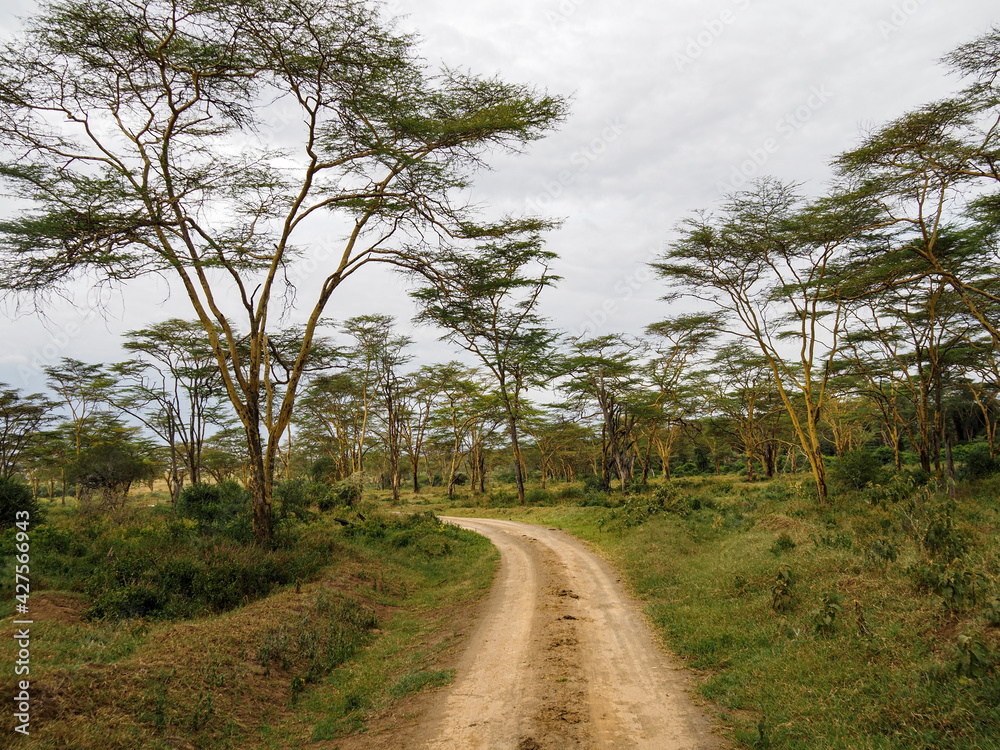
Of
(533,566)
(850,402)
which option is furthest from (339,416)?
(850,402)

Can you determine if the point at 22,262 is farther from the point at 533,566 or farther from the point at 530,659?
the point at 533,566

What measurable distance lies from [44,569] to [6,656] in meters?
3.40

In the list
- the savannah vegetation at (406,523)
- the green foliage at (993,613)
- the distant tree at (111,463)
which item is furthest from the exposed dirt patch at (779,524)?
the distant tree at (111,463)

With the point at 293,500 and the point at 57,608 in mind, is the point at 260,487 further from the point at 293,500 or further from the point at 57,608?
the point at 293,500

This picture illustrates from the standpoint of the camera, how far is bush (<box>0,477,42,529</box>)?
10118 mm

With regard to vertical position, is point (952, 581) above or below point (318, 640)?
above

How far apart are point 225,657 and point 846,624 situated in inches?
266

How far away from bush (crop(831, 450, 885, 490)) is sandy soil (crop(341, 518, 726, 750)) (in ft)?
32.4

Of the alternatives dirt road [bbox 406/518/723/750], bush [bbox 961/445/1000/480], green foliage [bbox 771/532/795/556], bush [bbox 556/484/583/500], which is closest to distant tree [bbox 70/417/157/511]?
bush [bbox 556/484/583/500]

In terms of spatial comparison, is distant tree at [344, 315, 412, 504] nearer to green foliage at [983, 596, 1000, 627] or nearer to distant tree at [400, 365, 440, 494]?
distant tree at [400, 365, 440, 494]

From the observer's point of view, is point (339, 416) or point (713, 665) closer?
point (713, 665)

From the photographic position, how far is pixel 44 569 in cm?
743

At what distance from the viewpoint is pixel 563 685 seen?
17.3ft

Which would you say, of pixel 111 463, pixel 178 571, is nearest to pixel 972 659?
pixel 178 571
